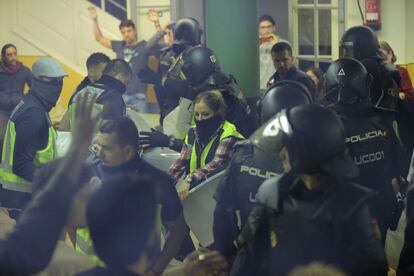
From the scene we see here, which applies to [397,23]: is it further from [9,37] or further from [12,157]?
[9,37]

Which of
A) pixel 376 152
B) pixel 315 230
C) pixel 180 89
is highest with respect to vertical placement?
pixel 180 89

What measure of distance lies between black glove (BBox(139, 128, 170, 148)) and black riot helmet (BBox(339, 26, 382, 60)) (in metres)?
0.81

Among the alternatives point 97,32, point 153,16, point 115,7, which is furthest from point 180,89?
point 115,7

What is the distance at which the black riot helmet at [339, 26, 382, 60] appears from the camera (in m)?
Answer: 3.98

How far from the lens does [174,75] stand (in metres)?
4.46

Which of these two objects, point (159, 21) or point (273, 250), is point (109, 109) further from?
point (159, 21)

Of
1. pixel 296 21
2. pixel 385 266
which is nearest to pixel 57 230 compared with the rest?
pixel 385 266

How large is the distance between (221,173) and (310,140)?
83cm

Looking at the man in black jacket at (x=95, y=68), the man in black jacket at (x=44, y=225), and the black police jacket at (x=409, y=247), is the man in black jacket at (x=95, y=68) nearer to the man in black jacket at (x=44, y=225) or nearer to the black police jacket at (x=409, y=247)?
the man in black jacket at (x=44, y=225)

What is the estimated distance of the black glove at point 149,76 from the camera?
569cm

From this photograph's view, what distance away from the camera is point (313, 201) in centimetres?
277

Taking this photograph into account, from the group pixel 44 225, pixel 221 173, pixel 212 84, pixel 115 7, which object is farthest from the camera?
pixel 115 7

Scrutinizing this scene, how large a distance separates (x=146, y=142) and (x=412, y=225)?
1190 millimetres

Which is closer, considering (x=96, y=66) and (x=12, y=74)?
(x=96, y=66)
